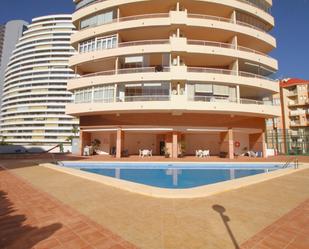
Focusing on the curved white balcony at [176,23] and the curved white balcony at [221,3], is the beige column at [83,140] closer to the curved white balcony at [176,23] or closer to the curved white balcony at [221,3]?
the curved white balcony at [176,23]

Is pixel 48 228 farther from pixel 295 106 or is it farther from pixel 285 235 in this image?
pixel 295 106

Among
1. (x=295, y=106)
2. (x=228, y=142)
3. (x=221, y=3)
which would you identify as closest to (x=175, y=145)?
(x=228, y=142)

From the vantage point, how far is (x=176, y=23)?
2081 cm

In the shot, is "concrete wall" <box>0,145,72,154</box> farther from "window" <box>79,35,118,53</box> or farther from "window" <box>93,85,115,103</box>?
"window" <box>79,35,118,53</box>

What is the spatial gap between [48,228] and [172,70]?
1846 centimetres

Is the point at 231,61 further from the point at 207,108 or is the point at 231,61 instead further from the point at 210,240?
the point at 210,240

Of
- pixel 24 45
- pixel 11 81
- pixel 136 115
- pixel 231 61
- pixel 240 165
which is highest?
pixel 24 45

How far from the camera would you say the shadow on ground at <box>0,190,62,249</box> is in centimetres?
355

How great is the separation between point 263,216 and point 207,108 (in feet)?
52.7

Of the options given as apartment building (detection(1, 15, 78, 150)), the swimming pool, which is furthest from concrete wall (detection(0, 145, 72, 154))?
apartment building (detection(1, 15, 78, 150))

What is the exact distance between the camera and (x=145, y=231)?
4.03 metres

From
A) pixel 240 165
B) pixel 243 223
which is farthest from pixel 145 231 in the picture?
pixel 240 165

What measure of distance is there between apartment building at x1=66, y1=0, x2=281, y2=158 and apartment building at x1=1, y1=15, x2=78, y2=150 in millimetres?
63116

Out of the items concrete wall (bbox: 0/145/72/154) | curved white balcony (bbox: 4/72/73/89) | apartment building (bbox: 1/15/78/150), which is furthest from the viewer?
curved white balcony (bbox: 4/72/73/89)
